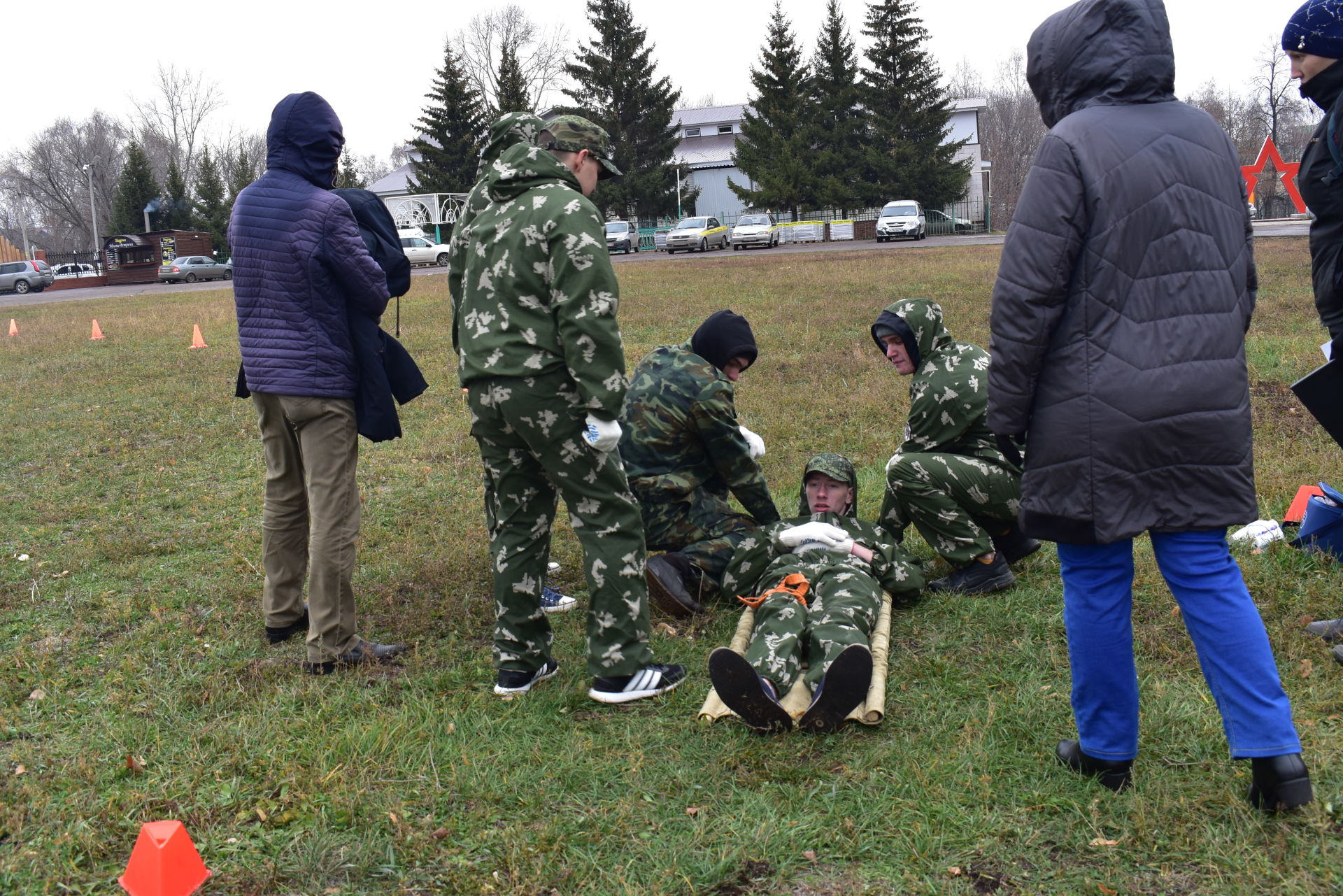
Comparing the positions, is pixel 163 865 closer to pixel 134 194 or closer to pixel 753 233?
pixel 753 233

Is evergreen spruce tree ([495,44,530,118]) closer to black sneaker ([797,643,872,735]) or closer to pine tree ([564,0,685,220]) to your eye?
pine tree ([564,0,685,220])

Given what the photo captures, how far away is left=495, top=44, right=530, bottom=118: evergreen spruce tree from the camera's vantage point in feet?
163

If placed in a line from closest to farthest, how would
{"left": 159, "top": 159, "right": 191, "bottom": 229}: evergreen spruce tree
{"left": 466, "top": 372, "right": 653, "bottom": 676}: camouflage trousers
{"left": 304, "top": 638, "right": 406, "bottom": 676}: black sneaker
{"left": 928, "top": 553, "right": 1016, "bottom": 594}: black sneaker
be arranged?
{"left": 466, "top": 372, "right": 653, "bottom": 676}: camouflage trousers → {"left": 304, "top": 638, "right": 406, "bottom": 676}: black sneaker → {"left": 928, "top": 553, "right": 1016, "bottom": 594}: black sneaker → {"left": 159, "top": 159, "right": 191, "bottom": 229}: evergreen spruce tree

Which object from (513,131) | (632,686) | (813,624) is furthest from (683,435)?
(513,131)

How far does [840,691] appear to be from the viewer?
134 inches

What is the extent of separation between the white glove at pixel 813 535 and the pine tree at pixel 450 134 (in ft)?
153

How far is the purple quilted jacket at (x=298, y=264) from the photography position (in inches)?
161

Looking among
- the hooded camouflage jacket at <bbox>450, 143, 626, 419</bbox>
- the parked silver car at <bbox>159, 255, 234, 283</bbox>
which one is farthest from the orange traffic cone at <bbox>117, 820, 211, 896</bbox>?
the parked silver car at <bbox>159, 255, 234, 283</bbox>

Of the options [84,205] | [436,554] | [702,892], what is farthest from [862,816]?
[84,205]

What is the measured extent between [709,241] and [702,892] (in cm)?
3913

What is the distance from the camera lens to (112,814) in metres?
3.14

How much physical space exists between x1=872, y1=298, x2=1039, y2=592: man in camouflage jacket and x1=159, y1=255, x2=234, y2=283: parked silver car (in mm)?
41151

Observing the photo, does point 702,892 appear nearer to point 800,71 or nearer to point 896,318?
point 896,318

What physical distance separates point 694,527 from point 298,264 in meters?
2.15
